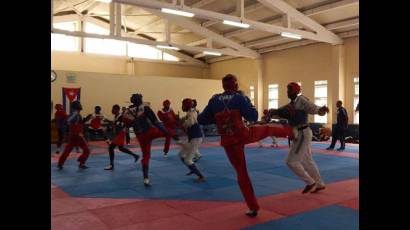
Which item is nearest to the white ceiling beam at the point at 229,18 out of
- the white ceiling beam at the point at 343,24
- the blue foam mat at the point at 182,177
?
the white ceiling beam at the point at 343,24

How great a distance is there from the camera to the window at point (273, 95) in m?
20.7

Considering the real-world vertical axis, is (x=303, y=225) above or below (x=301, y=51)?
below

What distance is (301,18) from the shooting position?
15.4 m

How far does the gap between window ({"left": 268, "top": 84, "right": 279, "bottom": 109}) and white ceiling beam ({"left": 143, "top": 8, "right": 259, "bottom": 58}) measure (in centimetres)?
218

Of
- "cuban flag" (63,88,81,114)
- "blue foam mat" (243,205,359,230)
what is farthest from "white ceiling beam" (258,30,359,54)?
"blue foam mat" (243,205,359,230)

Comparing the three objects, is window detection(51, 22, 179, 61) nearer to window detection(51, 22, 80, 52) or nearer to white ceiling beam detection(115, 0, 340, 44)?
window detection(51, 22, 80, 52)

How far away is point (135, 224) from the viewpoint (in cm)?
445

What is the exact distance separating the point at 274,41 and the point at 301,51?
5.17 feet

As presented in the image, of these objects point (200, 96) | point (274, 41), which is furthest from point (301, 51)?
point (200, 96)

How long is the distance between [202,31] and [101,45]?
6.59m

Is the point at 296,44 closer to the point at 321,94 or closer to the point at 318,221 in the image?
the point at 321,94

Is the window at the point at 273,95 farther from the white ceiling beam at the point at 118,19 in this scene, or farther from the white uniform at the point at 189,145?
the white uniform at the point at 189,145
